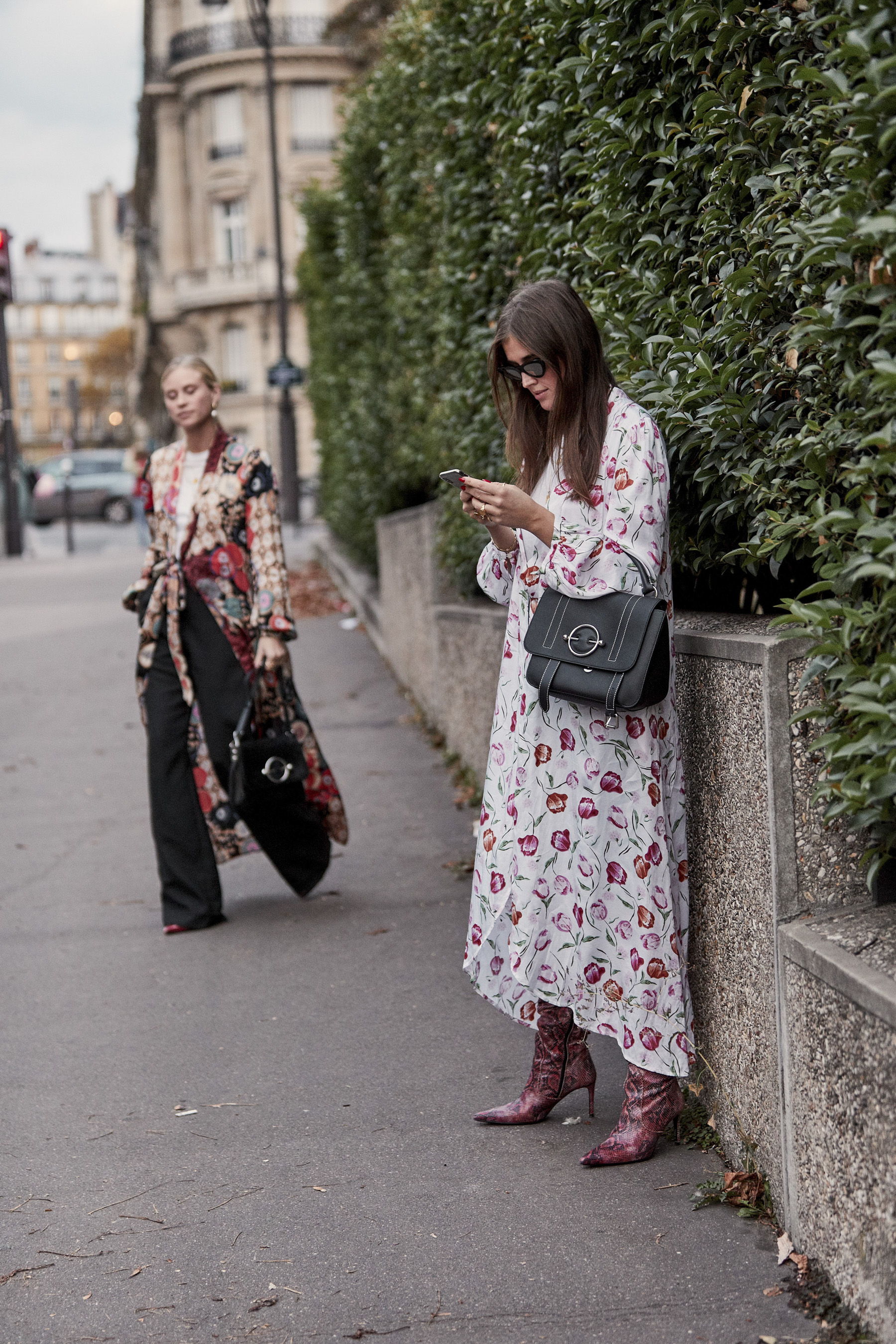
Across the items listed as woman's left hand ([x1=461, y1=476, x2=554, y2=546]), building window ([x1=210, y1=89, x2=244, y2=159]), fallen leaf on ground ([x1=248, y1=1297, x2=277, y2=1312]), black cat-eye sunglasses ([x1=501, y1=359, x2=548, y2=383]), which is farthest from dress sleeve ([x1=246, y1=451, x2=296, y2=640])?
building window ([x1=210, y1=89, x2=244, y2=159])

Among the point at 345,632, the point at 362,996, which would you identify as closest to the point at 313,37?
the point at 345,632

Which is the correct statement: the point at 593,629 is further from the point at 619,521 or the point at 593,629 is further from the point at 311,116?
the point at 311,116

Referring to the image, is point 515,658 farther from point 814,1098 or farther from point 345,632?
point 345,632

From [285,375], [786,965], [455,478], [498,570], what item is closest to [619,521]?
[455,478]

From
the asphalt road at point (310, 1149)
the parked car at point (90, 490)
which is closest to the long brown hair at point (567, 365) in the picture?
the asphalt road at point (310, 1149)

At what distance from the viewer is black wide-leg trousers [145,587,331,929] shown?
5852 mm

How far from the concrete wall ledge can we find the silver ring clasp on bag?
300 cm

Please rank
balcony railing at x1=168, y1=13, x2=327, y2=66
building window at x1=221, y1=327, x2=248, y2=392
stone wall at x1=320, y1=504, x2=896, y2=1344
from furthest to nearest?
building window at x1=221, y1=327, x2=248, y2=392, balcony railing at x1=168, y1=13, x2=327, y2=66, stone wall at x1=320, y1=504, x2=896, y2=1344

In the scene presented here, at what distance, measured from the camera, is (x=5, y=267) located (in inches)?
965

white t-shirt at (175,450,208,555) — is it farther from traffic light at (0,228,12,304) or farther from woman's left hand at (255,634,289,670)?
traffic light at (0,228,12,304)

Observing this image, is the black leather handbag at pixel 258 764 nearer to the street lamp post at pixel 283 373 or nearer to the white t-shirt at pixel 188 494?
the white t-shirt at pixel 188 494

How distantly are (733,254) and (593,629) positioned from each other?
0.95 meters

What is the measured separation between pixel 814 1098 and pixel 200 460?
3759 millimetres

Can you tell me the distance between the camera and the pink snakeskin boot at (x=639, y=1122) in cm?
354
